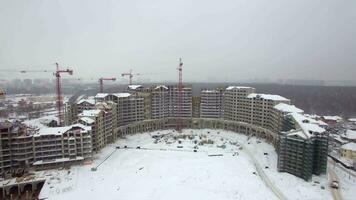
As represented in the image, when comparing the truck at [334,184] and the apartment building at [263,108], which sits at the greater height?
the apartment building at [263,108]

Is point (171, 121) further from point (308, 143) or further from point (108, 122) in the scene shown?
point (308, 143)

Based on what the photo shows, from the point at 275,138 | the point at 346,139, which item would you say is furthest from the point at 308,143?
the point at 346,139

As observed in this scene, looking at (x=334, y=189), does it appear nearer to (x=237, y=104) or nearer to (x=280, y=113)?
(x=280, y=113)

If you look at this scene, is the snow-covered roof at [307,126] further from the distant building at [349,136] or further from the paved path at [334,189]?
the distant building at [349,136]

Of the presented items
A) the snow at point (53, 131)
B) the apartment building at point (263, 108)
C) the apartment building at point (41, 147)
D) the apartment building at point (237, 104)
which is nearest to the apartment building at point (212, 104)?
the apartment building at point (237, 104)

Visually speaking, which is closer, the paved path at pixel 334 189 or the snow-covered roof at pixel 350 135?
the paved path at pixel 334 189

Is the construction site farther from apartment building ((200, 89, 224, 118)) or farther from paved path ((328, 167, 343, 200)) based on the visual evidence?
paved path ((328, 167, 343, 200))

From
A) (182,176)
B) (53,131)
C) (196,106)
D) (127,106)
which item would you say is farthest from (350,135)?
(53,131)
